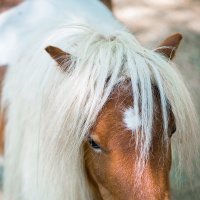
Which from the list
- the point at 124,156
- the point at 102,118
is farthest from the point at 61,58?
the point at 124,156

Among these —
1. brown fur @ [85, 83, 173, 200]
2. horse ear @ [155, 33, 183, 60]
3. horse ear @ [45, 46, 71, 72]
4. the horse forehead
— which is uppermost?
horse ear @ [155, 33, 183, 60]

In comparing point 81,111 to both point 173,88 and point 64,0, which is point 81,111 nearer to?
point 173,88

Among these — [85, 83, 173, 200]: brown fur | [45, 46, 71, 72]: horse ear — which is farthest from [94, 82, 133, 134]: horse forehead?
[45, 46, 71, 72]: horse ear

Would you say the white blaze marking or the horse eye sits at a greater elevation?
the white blaze marking

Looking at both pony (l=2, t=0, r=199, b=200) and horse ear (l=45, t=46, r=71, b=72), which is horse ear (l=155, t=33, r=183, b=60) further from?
horse ear (l=45, t=46, r=71, b=72)

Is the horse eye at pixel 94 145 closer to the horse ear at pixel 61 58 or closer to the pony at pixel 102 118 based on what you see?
the pony at pixel 102 118

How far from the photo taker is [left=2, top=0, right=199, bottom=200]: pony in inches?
49.1

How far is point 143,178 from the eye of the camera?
4.03 ft

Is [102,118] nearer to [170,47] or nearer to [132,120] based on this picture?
[132,120]

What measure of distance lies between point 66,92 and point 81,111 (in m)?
0.06

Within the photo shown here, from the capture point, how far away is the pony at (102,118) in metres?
1.25

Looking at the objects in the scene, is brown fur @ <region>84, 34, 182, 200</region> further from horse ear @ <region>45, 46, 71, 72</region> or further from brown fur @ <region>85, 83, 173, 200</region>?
horse ear @ <region>45, 46, 71, 72</region>

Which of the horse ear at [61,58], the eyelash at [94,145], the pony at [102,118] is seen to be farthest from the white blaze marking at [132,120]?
the horse ear at [61,58]

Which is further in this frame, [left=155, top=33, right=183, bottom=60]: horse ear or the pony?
[left=155, top=33, right=183, bottom=60]: horse ear
